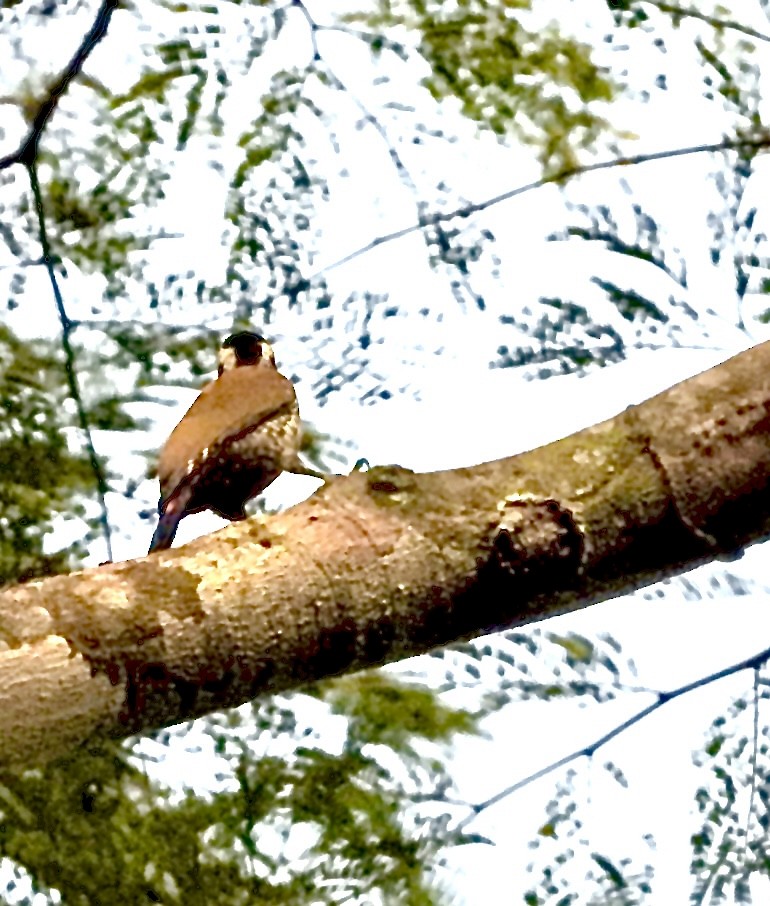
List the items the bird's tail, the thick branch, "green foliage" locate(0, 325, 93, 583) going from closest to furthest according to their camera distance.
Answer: the thick branch, the bird's tail, "green foliage" locate(0, 325, 93, 583)

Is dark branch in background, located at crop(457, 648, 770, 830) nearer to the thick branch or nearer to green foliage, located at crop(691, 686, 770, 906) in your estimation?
green foliage, located at crop(691, 686, 770, 906)

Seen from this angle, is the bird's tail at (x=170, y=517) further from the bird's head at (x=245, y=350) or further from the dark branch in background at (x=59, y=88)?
the dark branch in background at (x=59, y=88)

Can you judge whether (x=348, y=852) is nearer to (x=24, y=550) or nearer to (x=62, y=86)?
(x=24, y=550)

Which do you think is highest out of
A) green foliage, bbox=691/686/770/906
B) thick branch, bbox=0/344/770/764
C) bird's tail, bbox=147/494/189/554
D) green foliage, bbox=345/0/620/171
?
green foliage, bbox=345/0/620/171

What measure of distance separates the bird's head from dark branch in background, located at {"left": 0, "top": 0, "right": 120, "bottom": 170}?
1.26ft

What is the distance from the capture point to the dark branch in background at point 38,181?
1.64 m

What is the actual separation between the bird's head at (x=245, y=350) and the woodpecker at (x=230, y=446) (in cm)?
1

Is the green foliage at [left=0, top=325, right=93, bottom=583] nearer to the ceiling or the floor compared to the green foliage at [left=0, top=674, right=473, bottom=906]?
nearer to the ceiling

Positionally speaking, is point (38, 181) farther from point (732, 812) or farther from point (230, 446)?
point (732, 812)

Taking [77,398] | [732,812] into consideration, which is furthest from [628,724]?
[77,398]

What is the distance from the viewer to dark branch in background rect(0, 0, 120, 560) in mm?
1643

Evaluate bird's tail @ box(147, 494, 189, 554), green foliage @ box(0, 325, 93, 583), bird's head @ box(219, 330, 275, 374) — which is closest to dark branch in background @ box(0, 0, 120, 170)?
green foliage @ box(0, 325, 93, 583)

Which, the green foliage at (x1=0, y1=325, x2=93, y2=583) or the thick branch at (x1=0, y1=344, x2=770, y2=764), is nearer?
the thick branch at (x1=0, y1=344, x2=770, y2=764)

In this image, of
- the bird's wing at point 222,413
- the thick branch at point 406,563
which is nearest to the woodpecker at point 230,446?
the bird's wing at point 222,413
